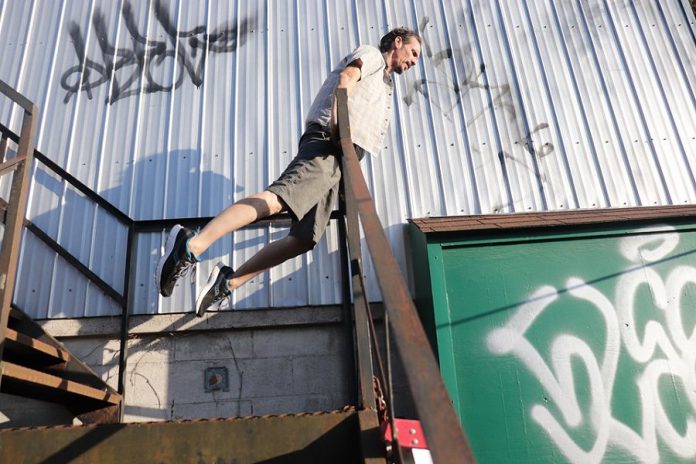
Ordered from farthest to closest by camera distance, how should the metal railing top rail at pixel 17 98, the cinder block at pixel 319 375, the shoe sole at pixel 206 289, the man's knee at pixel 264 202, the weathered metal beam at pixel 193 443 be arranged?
the cinder block at pixel 319 375
the metal railing top rail at pixel 17 98
the shoe sole at pixel 206 289
the man's knee at pixel 264 202
the weathered metal beam at pixel 193 443

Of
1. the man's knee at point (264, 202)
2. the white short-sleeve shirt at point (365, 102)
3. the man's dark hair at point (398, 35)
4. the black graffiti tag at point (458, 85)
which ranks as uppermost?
→ the black graffiti tag at point (458, 85)

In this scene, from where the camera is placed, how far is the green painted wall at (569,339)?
13.2 ft

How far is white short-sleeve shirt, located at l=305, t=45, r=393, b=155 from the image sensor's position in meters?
3.11

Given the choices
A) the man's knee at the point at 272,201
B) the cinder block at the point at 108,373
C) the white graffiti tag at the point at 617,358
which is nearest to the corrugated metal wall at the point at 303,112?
the cinder block at the point at 108,373

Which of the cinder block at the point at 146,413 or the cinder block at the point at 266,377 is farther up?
the cinder block at the point at 266,377

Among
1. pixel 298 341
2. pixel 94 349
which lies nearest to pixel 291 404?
pixel 298 341

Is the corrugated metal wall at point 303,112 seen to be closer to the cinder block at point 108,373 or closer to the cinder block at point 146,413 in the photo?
the cinder block at point 108,373

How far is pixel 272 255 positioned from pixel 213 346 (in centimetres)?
167

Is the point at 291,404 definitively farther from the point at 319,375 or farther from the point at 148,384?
the point at 148,384

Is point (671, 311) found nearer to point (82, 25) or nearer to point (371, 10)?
point (371, 10)

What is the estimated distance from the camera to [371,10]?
5871 millimetres

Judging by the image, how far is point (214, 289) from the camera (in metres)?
2.97

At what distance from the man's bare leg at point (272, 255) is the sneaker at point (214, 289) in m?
0.05

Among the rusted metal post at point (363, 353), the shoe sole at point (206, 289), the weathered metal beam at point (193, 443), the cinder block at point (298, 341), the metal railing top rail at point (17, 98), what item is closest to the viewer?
the rusted metal post at point (363, 353)
